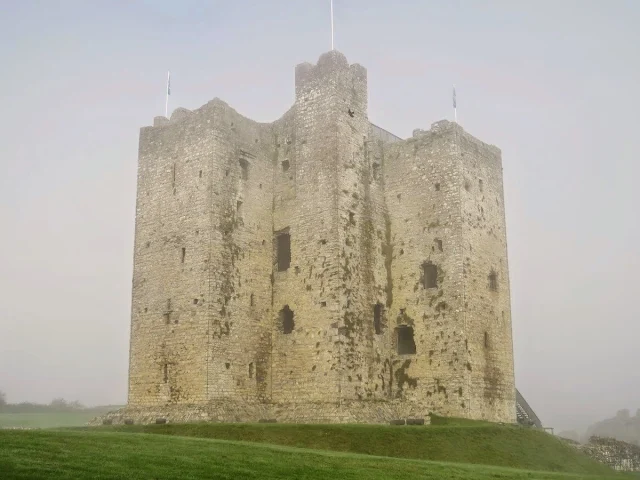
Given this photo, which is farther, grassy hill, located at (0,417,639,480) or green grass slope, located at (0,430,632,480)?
grassy hill, located at (0,417,639,480)

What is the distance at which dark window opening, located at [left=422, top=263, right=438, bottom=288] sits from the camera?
30469 mm

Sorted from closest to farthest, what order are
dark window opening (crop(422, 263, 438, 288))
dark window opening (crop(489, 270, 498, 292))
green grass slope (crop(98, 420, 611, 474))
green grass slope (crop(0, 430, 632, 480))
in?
green grass slope (crop(0, 430, 632, 480)), green grass slope (crop(98, 420, 611, 474)), dark window opening (crop(422, 263, 438, 288)), dark window opening (crop(489, 270, 498, 292))

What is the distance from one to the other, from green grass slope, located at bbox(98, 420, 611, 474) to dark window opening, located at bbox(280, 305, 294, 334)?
6.28 meters

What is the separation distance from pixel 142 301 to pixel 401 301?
10.7m

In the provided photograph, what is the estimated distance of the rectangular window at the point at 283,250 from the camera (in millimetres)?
30797

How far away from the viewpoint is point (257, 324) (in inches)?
1167

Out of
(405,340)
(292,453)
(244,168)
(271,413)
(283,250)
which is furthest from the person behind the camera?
(283,250)

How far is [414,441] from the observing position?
76.5 ft

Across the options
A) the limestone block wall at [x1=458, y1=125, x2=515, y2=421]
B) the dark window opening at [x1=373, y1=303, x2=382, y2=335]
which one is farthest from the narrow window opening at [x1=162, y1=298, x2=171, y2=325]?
the limestone block wall at [x1=458, y1=125, x2=515, y2=421]

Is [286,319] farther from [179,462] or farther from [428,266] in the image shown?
[179,462]

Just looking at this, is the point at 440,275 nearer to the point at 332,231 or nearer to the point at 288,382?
the point at 332,231

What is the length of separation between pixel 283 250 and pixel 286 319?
304 cm

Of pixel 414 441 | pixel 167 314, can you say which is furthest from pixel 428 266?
pixel 167 314

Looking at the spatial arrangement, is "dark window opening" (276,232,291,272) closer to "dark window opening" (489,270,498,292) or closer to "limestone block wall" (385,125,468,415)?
"limestone block wall" (385,125,468,415)
